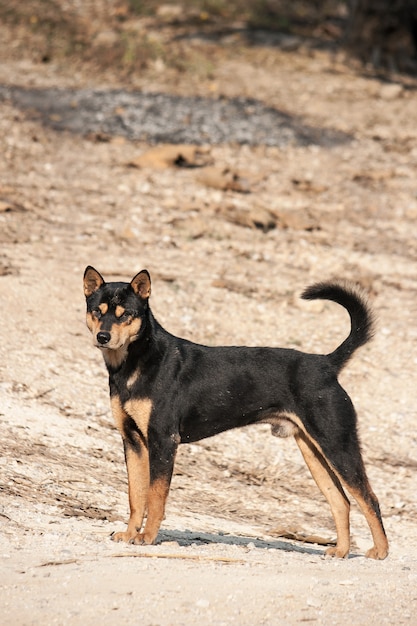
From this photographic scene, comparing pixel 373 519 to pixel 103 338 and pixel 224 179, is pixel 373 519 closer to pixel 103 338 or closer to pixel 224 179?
pixel 103 338

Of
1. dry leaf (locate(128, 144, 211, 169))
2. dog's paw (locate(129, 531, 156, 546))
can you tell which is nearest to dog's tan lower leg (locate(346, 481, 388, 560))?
dog's paw (locate(129, 531, 156, 546))

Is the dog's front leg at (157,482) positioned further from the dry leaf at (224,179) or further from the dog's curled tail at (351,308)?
the dry leaf at (224,179)

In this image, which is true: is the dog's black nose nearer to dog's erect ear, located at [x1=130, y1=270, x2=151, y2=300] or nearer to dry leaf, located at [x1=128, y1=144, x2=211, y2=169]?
dog's erect ear, located at [x1=130, y1=270, x2=151, y2=300]

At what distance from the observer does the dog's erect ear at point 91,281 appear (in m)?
7.51

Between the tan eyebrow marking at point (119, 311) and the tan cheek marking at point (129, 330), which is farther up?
the tan eyebrow marking at point (119, 311)

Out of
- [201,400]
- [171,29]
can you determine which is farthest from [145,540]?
[171,29]

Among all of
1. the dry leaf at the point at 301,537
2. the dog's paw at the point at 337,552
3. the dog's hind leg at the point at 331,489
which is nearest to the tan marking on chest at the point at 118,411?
the dog's hind leg at the point at 331,489

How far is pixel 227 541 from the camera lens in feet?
25.6

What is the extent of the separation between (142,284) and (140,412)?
0.90 m

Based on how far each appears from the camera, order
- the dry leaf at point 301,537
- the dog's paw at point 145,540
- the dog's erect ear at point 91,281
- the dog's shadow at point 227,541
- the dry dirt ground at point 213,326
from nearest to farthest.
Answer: the dry dirt ground at point 213,326, the dog's paw at point 145,540, the dog's erect ear at point 91,281, the dog's shadow at point 227,541, the dry leaf at point 301,537

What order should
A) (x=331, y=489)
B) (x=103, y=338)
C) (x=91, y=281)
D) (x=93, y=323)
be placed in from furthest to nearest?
(x=331, y=489)
(x=91, y=281)
(x=93, y=323)
(x=103, y=338)

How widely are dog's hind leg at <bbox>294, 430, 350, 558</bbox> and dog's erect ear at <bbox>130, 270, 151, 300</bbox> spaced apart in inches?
60.5

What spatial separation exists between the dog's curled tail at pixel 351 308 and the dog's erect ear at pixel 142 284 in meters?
1.19

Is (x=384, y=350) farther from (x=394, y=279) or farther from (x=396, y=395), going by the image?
(x=394, y=279)
